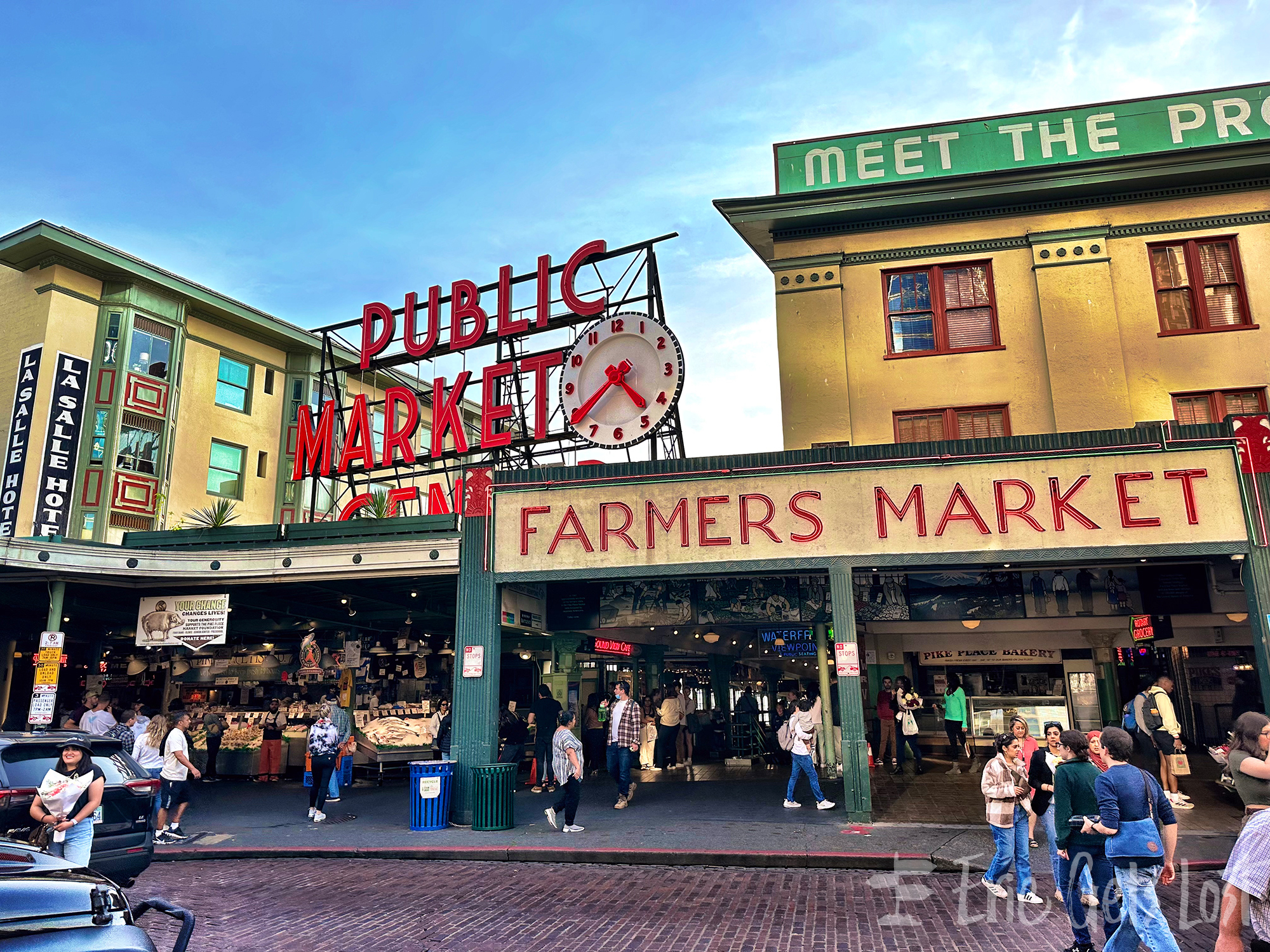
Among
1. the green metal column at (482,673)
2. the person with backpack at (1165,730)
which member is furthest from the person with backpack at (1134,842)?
the green metal column at (482,673)

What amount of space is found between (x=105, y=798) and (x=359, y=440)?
1554cm

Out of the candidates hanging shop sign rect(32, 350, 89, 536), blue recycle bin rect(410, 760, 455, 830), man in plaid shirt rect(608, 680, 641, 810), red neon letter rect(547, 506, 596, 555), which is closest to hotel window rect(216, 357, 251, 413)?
hanging shop sign rect(32, 350, 89, 536)

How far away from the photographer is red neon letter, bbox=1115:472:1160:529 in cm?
1386

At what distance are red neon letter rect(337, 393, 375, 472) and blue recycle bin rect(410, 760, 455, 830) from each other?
11.4m

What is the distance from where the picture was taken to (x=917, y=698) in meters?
19.3

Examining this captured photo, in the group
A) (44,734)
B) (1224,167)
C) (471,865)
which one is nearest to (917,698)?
(471,865)

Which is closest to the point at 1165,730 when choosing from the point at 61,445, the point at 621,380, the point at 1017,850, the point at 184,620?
the point at 1017,850

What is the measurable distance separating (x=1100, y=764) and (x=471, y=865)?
7992 millimetres

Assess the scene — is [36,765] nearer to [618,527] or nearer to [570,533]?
[570,533]

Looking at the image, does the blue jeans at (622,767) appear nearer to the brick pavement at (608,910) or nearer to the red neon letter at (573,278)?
the brick pavement at (608,910)

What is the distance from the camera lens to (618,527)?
15.6m

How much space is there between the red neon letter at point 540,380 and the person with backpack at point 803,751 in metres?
10.2

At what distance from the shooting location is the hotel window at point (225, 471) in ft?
97.1

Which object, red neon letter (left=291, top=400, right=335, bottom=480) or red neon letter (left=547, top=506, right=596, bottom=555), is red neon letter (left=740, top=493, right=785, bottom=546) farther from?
red neon letter (left=291, top=400, right=335, bottom=480)
